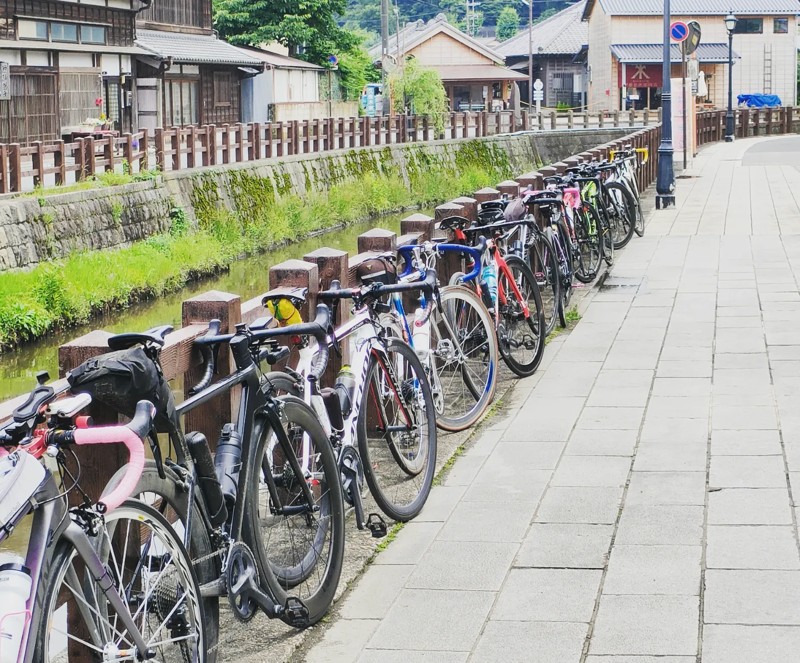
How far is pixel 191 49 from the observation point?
36.8 m

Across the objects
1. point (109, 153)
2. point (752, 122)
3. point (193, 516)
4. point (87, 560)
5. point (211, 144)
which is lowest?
point (193, 516)

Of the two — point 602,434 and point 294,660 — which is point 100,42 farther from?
point 294,660

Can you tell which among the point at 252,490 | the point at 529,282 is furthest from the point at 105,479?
the point at 529,282

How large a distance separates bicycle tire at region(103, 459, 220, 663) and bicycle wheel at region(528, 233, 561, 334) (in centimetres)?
532

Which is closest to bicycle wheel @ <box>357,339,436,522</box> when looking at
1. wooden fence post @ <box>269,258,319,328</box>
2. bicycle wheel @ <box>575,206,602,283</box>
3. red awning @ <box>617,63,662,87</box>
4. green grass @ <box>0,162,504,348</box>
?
wooden fence post @ <box>269,258,319,328</box>

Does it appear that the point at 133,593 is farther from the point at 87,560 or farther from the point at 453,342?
the point at 453,342

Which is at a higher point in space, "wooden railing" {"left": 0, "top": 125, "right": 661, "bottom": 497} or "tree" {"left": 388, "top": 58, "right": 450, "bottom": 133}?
"tree" {"left": 388, "top": 58, "right": 450, "bottom": 133}

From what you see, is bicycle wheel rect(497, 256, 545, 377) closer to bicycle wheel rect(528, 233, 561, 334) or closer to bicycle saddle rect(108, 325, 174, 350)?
bicycle wheel rect(528, 233, 561, 334)

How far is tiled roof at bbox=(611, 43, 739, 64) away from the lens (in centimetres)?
5656

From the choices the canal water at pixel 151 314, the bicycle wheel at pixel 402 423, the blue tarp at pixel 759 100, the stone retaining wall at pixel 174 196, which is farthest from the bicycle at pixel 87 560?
the blue tarp at pixel 759 100

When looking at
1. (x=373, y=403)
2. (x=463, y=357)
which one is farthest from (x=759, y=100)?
(x=373, y=403)

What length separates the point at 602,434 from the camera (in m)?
6.44

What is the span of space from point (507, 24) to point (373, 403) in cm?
10038

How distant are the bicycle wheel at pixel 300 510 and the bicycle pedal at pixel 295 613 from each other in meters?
0.02
